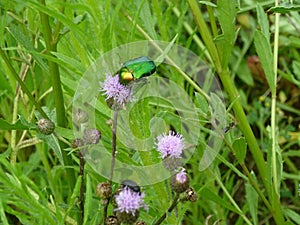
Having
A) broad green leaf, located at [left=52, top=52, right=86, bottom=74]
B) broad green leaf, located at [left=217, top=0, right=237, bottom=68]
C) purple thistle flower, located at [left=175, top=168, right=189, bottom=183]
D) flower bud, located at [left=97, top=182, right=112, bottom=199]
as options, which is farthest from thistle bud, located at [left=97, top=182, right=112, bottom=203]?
broad green leaf, located at [left=217, top=0, right=237, bottom=68]

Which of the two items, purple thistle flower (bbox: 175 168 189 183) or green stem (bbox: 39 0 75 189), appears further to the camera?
green stem (bbox: 39 0 75 189)

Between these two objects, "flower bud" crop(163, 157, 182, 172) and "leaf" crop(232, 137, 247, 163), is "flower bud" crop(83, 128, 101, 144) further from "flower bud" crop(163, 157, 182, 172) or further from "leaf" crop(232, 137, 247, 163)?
"leaf" crop(232, 137, 247, 163)

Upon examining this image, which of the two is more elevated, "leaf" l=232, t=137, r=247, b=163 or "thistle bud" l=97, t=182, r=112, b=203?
"leaf" l=232, t=137, r=247, b=163

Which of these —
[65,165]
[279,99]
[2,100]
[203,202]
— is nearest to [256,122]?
[279,99]

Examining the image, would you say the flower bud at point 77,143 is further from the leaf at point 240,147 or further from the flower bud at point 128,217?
the leaf at point 240,147

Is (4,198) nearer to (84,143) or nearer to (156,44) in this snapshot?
(84,143)
